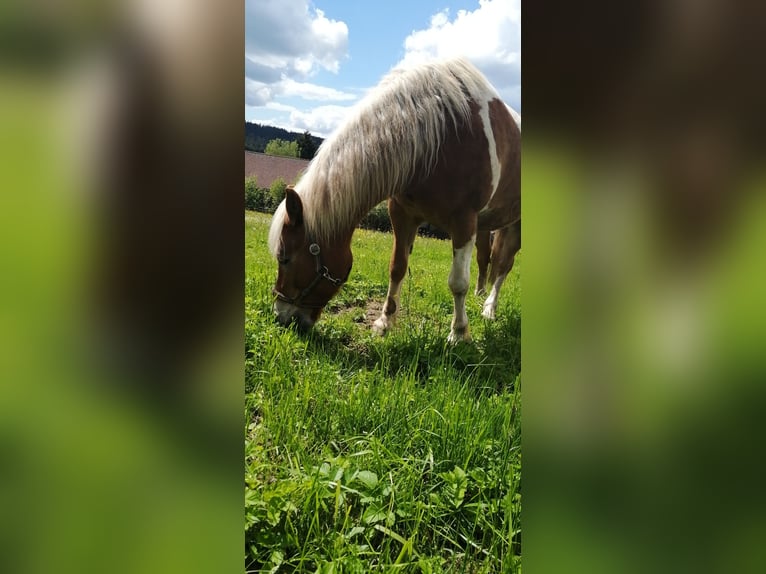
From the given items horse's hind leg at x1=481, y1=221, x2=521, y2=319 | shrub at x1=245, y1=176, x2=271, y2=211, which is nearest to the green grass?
horse's hind leg at x1=481, y1=221, x2=521, y2=319

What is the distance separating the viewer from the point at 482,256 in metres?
5.61

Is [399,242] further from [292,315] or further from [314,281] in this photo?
[292,315]

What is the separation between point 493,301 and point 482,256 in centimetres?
89

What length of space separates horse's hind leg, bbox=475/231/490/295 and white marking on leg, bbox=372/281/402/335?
1933mm

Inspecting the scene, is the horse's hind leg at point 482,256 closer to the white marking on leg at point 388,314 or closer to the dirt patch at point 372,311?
the dirt patch at point 372,311

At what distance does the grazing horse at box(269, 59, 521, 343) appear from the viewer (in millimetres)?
2926

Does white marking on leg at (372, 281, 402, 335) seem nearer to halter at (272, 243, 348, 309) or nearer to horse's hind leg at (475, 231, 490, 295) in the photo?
halter at (272, 243, 348, 309)

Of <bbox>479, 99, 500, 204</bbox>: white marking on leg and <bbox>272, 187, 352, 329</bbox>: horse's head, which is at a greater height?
<bbox>479, 99, 500, 204</bbox>: white marking on leg
